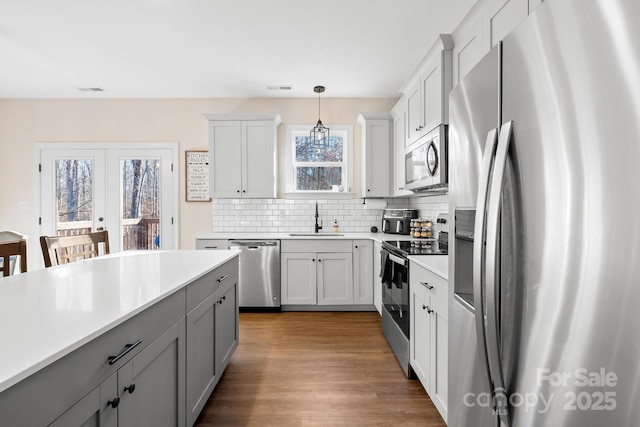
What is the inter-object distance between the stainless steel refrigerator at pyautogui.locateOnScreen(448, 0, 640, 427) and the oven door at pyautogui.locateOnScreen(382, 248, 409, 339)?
1.28m

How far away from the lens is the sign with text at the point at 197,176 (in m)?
4.38

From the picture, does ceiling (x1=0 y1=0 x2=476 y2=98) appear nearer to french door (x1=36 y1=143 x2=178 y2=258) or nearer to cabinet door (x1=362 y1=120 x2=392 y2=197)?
cabinet door (x1=362 y1=120 x2=392 y2=197)

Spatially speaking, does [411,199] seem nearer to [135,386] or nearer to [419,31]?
[419,31]

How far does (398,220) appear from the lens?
386 cm

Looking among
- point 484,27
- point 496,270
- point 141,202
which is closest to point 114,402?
point 496,270

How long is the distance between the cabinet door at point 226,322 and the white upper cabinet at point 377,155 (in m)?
2.28

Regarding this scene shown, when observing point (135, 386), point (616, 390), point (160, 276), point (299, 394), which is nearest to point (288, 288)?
point (299, 394)

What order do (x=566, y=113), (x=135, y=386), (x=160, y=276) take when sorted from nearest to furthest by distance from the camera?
(x=566, y=113)
(x=135, y=386)
(x=160, y=276)

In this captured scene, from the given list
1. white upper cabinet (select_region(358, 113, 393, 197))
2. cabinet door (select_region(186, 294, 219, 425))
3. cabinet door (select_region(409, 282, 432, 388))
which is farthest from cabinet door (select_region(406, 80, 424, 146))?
cabinet door (select_region(186, 294, 219, 425))

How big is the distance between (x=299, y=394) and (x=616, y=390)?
6.20 ft

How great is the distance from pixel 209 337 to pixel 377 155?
9.77ft

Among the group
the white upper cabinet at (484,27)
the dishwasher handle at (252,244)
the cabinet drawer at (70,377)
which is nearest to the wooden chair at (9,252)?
the cabinet drawer at (70,377)

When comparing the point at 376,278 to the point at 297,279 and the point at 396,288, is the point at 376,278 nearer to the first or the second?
the point at 297,279

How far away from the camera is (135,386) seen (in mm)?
1061
